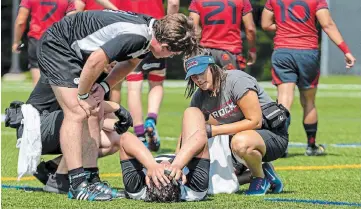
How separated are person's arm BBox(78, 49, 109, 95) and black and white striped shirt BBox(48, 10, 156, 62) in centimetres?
4

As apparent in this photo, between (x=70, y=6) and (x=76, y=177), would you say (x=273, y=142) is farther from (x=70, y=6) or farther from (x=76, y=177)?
(x=70, y=6)

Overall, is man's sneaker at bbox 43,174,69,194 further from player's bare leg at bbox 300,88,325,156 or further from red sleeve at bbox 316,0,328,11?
red sleeve at bbox 316,0,328,11

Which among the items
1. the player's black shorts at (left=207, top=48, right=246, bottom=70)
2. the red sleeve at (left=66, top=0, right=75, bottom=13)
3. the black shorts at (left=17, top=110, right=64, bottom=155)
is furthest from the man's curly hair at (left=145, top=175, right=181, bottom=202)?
the red sleeve at (left=66, top=0, right=75, bottom=13)

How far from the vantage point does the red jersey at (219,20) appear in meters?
11.7

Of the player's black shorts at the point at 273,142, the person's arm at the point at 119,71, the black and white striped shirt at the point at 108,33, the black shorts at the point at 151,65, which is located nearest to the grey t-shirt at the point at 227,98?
the player's black shorts at the point at 273,142

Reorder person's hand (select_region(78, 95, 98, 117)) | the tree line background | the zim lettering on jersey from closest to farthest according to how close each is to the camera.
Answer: person's hand (select_region(78, 95, 98, 117))
the zim lettering on jersey
the tree line background

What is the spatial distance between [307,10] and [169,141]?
263 centimetres

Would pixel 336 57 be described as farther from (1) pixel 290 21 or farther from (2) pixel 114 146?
(2) pixel 114 146

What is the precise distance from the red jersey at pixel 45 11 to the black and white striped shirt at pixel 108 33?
6098 millimetres

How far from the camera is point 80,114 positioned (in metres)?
7.30

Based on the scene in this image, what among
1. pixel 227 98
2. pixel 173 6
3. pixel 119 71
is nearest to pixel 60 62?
pixel 119 71

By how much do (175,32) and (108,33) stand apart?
20.4 inches

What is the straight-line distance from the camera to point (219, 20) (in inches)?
465

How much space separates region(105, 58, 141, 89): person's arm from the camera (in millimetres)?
7523
